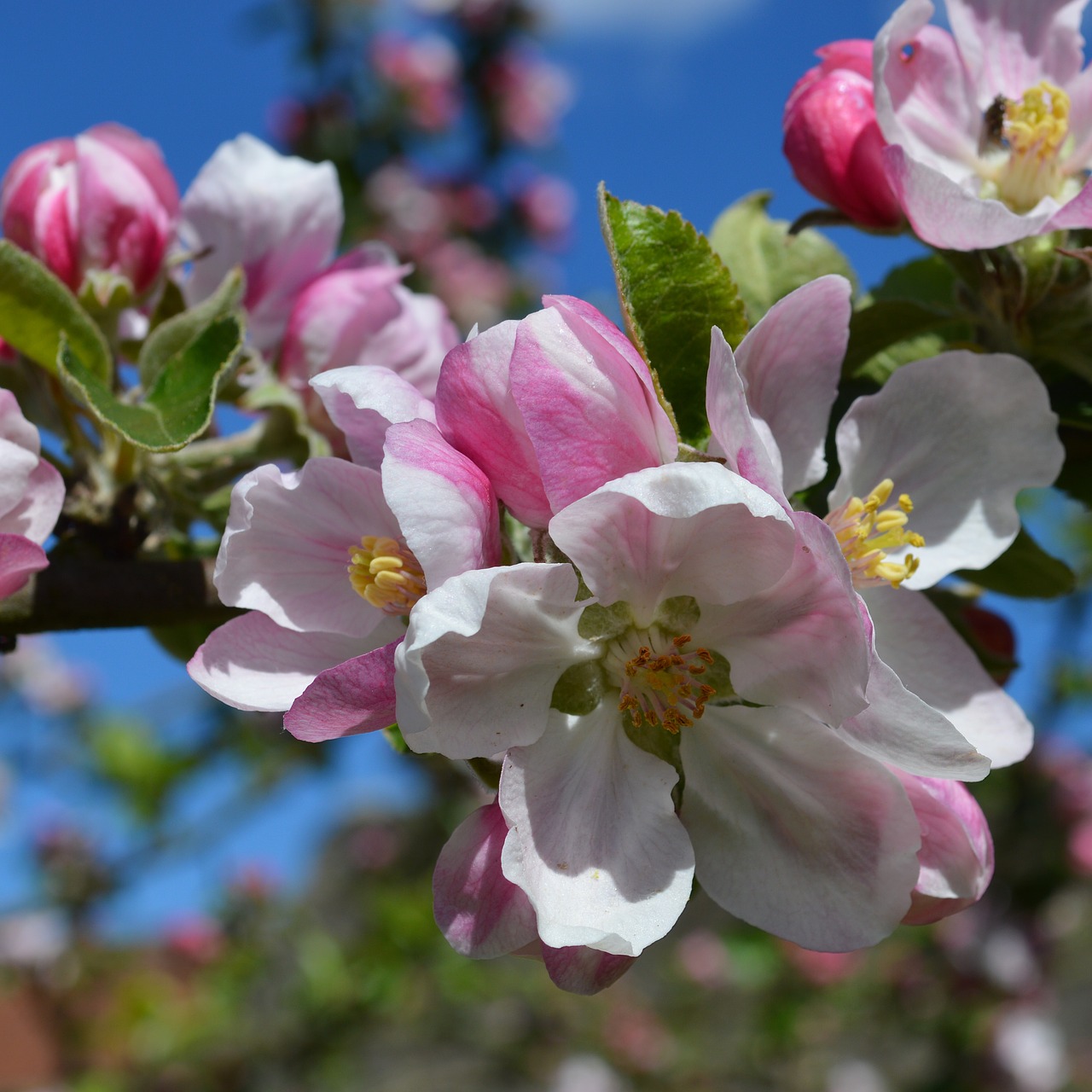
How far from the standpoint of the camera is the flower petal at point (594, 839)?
0.61 meters

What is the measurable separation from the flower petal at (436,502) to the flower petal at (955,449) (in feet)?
1.05

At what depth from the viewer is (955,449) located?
0.82m

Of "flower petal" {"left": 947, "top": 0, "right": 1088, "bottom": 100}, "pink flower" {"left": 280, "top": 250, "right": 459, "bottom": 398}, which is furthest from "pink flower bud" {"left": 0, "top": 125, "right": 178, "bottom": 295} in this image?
"flower petal" {"left": 947, "top": 0, "right": 1088, "bottom": 100}

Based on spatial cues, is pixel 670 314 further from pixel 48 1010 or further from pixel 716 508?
pixel 48 1010

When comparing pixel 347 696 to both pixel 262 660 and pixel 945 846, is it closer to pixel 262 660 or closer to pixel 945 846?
pixel 262 660

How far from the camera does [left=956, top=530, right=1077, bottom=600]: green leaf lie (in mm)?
942

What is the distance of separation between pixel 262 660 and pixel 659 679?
249 millimetres

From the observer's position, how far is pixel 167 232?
3.52 feet

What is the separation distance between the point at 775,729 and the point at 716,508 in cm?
16

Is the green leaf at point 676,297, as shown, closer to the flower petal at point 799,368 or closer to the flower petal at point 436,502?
the flower petal at point 799,368

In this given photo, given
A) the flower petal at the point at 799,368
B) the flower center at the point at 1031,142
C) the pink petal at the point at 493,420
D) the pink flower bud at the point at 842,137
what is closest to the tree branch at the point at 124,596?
the pink petal at the point at 493,420

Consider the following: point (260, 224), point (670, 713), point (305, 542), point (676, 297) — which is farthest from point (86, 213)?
point (670, 713)

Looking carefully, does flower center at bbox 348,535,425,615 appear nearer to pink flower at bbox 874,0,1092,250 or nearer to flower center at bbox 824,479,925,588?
flower center at bbox 824,479,925,588

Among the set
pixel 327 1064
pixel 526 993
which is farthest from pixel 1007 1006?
pixel 327 1064
